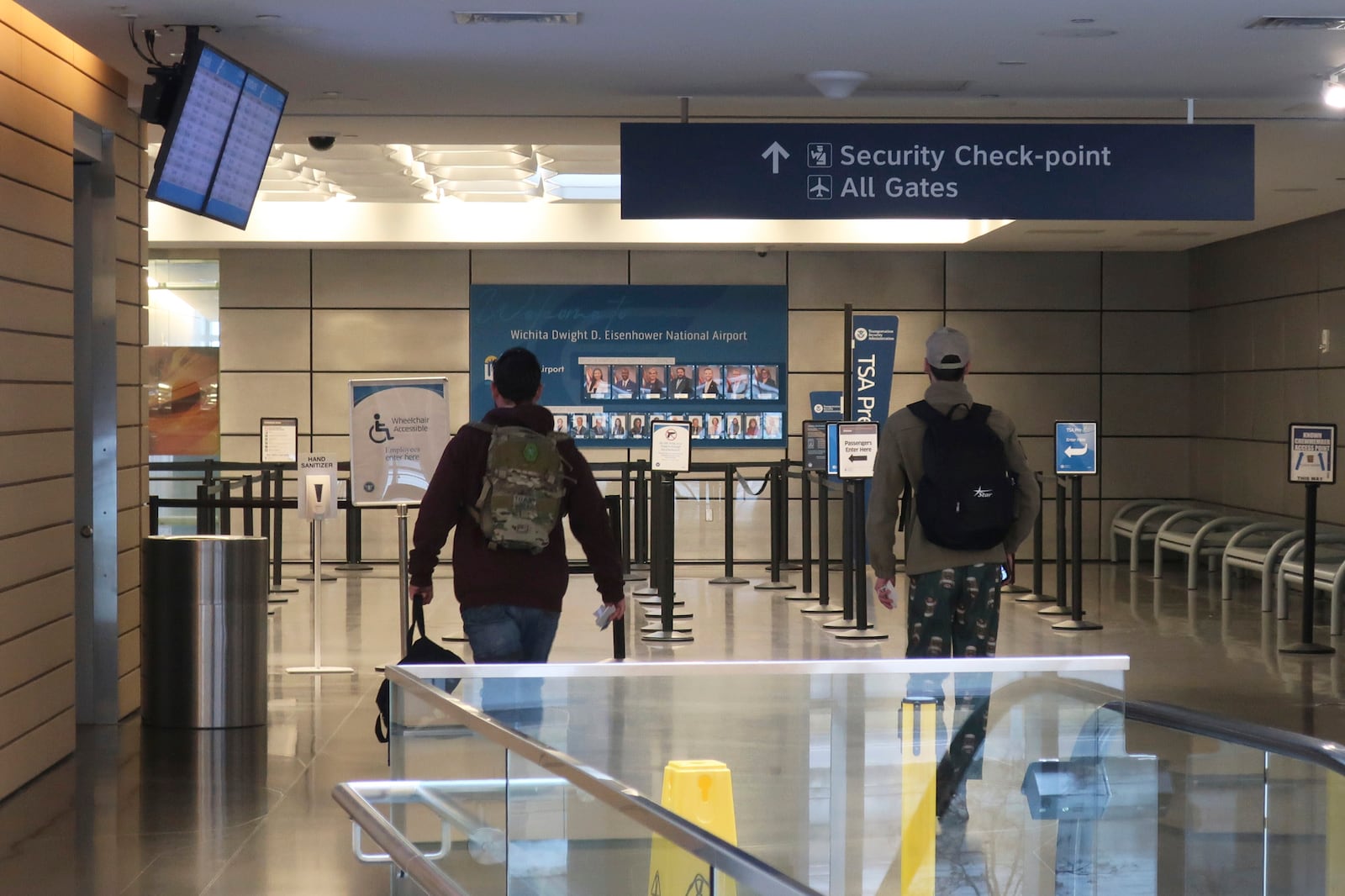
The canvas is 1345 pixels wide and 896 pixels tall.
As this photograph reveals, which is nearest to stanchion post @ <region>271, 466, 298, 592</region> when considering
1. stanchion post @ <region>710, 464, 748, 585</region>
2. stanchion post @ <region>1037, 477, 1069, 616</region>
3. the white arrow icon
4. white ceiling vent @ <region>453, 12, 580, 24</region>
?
stanchion post @ <region>710, 464, 748, 585</region>

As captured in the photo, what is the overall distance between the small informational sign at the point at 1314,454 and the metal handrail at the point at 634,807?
7119 mm

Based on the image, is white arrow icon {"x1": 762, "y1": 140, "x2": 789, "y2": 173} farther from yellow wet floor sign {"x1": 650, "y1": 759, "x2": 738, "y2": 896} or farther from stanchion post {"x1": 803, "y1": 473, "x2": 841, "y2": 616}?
stanchion post {"x1": 803, "y1": 473, "x2": 841, "y2": 616}

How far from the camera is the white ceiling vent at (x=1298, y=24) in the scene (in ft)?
16.4

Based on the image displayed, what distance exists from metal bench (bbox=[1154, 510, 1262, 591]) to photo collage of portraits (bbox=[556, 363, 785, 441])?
10.7 ft

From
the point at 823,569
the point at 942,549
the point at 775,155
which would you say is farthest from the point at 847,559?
the point at 942,549

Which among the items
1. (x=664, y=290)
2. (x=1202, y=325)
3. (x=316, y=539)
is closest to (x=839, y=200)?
(x=316, y=539)

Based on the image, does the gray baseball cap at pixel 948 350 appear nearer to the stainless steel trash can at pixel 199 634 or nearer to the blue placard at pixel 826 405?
the stainless steel trash can at pixel 199 634

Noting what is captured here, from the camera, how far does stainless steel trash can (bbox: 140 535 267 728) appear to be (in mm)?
6082

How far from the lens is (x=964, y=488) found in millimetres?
4195

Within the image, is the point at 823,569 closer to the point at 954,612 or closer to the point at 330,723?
the point at 330,723

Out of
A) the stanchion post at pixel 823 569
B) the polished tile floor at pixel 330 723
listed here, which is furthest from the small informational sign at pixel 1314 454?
the stanchion post at pixel 823 569

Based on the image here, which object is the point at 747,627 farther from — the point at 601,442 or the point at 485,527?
the point at 485,527

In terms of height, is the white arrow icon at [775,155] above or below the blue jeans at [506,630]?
above

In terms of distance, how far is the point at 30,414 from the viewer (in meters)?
5.19
